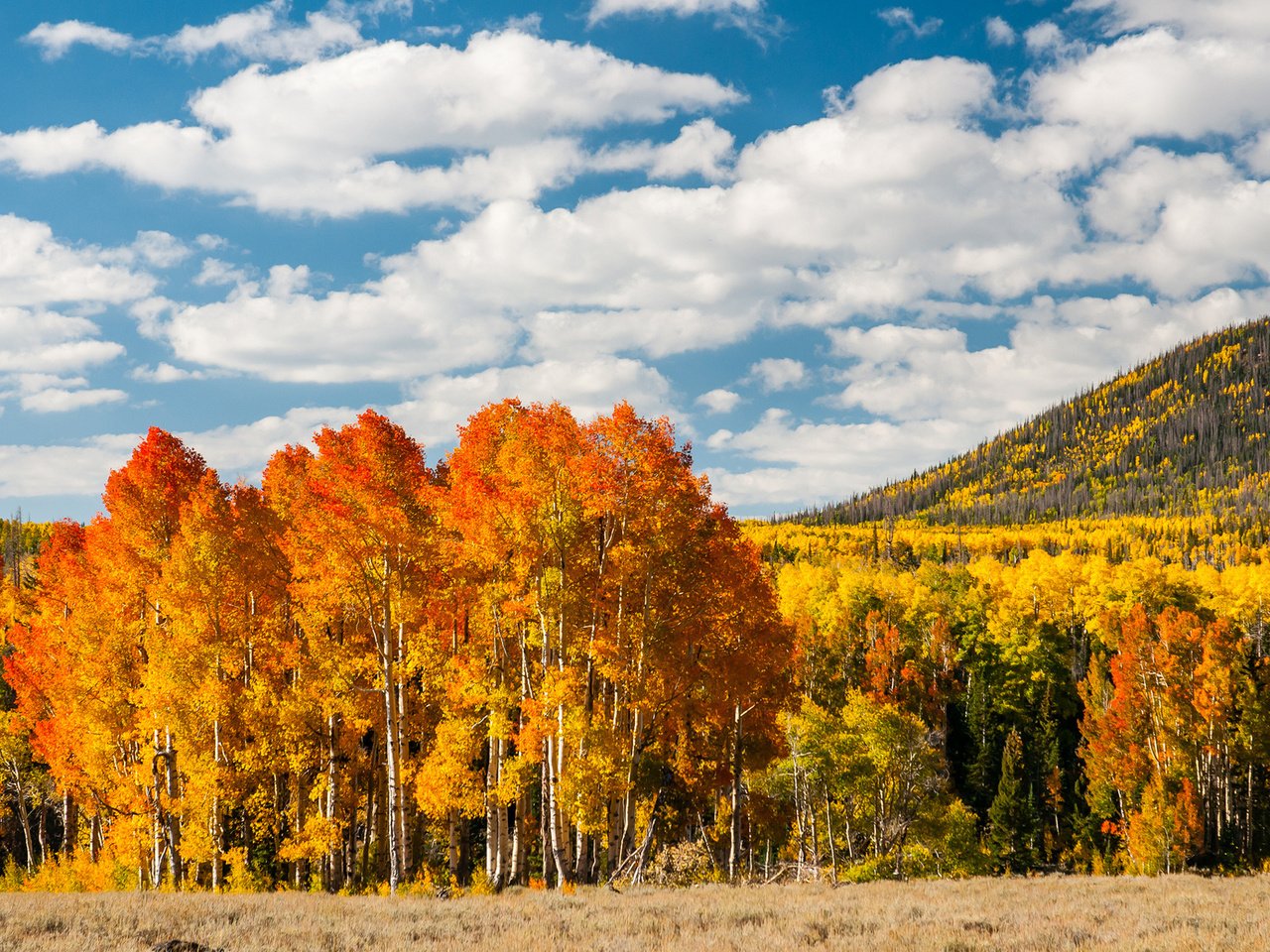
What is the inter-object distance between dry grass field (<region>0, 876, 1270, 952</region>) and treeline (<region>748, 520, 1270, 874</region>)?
21.8 meters

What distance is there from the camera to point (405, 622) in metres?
23.1

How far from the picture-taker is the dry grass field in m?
13.8

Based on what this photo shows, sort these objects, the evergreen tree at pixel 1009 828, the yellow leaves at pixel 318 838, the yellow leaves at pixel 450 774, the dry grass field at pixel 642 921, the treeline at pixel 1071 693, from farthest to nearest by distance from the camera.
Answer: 1. the evergreen tree at pixel 1009 828
2. the treeline at pixel 1071 693
3. the yellow leaves at pixel 318 838
4. the yellow leaves at pixel 450 774
5. the dry grass field at pixel 642 921

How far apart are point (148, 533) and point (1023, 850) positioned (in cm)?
6091

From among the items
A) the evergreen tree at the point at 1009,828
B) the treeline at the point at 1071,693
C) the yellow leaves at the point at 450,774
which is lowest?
the evergreen tree at the point at 1009,828

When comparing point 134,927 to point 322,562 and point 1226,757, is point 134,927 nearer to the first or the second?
point 322,562

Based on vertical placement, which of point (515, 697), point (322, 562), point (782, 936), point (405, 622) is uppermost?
point (322, 562)

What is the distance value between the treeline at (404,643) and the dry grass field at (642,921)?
367cm

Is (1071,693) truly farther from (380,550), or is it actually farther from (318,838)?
(380,550)

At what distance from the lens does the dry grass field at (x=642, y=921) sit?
542 inches

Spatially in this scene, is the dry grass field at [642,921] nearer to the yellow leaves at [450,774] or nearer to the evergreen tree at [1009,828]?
the yellow leaves at [450,774]

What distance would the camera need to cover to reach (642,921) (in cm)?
1580

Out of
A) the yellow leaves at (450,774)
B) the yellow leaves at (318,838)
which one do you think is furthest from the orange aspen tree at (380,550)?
the yellow leaves at (318,838)

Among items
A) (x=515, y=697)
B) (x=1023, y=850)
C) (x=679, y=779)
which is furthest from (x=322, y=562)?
(x=1023, y=850)
